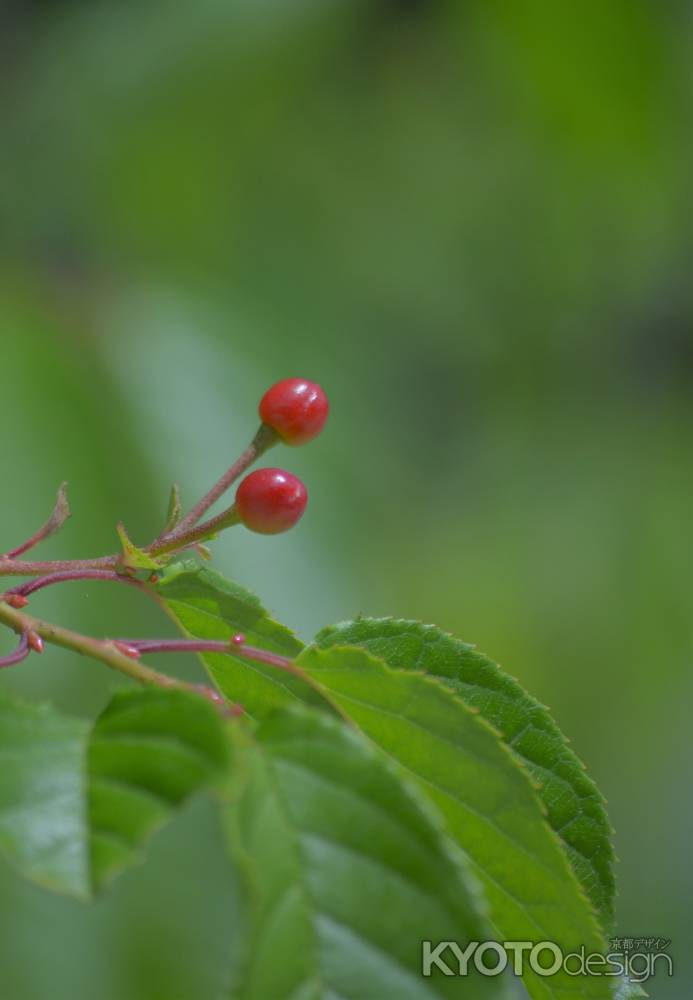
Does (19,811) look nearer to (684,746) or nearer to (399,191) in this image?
(684,746)

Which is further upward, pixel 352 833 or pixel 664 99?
pixel 664 99

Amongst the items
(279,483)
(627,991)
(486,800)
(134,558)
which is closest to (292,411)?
(279,483)

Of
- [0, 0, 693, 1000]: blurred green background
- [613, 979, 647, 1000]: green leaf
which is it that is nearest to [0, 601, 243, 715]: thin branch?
[613, 979, 647, 1000]: green leaf

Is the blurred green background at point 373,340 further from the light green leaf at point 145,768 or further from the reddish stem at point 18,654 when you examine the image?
the light green leaf at point 145,768

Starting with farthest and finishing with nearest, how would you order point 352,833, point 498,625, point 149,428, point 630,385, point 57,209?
point 630,385, point 498,625, point 57,209, point 149,428, point 352,833

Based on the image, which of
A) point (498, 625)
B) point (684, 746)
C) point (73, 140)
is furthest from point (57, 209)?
point (684, 746)

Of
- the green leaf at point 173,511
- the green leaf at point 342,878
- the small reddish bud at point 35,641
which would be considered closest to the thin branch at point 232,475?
the green leaf at point 173,511

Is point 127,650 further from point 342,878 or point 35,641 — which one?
point 342,878
